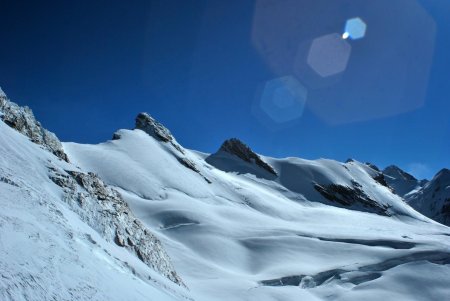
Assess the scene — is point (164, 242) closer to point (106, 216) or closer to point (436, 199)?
point (106, 216)

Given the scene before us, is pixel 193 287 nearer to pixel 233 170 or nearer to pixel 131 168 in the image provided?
pixel 131 168

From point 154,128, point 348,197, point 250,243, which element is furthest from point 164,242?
point 348,197

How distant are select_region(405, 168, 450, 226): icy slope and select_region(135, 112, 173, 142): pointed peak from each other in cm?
12807

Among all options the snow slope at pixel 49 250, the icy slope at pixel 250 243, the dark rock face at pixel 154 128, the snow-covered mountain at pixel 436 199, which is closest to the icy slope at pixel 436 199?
the snow-covered mountain at pixel 436 199

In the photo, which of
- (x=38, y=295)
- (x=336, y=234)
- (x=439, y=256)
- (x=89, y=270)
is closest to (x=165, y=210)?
(x=336, y=234)

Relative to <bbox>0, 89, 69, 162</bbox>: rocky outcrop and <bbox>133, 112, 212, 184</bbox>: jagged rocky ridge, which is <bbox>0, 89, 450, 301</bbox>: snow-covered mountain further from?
<bbox>0, 89, 69, 162</bbox>: rocky outcrop

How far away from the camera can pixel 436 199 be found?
16500 cm

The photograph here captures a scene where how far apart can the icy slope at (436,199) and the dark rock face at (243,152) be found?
10571 centimetres

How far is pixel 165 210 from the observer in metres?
32.1

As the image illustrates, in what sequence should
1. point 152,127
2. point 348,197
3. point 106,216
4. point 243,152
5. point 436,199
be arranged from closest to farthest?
1. point 106,216
2. point 152,127
3. point 348,197
4. point 243,152
5. point 436,199

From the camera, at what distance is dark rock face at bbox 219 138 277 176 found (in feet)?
266

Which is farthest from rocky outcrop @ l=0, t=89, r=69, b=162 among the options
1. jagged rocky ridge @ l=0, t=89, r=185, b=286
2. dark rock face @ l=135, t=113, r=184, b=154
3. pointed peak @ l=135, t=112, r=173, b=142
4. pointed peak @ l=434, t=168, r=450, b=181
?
pointed peak @ l=434, t=168, r=450, b=181

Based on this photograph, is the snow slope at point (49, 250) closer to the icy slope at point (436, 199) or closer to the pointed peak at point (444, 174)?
the icy slope at point (436, 199)

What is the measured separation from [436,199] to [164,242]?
169m
